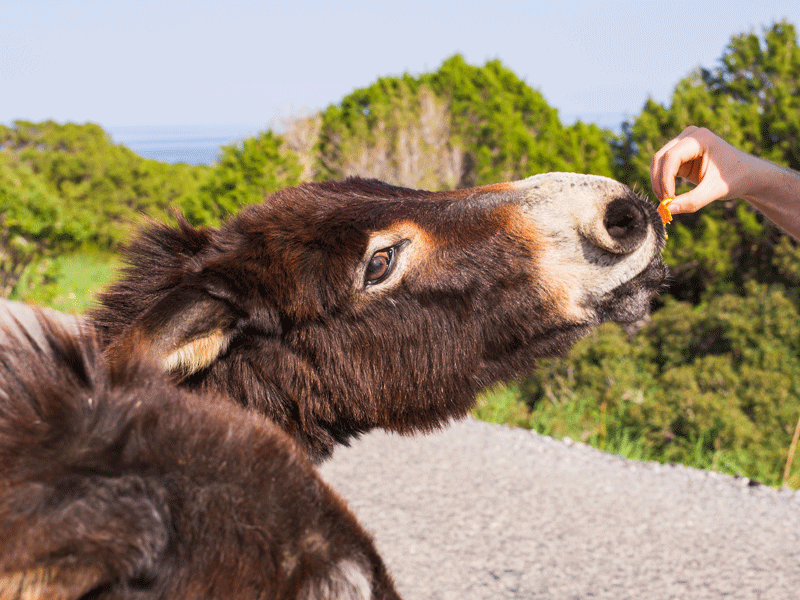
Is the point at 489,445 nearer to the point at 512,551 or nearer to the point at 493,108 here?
the point at 512,551

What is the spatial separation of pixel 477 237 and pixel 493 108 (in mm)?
7136

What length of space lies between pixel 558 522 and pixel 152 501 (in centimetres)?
414

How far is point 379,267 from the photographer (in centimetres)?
205

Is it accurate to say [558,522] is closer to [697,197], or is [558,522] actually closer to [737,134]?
[697,197]

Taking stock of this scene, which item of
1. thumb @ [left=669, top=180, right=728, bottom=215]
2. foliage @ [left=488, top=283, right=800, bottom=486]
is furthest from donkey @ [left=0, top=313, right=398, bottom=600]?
foliage @ [left=488, top=283, right=800, bottom=486]

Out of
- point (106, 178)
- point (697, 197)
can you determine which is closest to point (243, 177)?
point (697, 197)

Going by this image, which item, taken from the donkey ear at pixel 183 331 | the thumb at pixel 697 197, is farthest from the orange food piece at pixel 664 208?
the donkey ear at pixel 183 331

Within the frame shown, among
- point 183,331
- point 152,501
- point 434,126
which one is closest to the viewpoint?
point 152,501

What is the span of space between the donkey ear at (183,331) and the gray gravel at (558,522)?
2.74 meters

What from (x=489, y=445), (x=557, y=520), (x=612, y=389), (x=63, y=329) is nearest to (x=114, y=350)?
(x=63, y=329)

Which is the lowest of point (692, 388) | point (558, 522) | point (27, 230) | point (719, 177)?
point (558, 522)

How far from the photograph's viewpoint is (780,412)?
251 inches

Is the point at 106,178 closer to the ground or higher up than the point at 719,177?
closer to the ground

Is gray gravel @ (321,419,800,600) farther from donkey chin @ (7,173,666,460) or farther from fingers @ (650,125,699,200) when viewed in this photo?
fingers @ (650,125,699,200)
